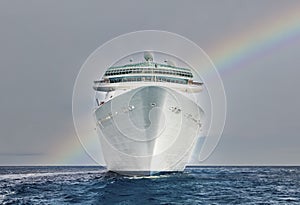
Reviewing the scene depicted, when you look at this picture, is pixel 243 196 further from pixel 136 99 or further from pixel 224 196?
pixel 136 99

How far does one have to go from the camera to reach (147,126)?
4156cm

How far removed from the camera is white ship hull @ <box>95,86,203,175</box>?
137 feet

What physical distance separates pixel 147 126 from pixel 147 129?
306mm

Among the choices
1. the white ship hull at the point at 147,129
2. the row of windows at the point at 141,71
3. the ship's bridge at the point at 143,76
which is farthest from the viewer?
the row of windows at the point at 141,71

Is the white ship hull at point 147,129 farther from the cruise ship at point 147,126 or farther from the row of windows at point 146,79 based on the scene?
the row of windows at point 146,79

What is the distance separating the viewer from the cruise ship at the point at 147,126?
41688mm

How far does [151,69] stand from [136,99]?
31.9 ft

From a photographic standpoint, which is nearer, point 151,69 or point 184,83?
point 151,69

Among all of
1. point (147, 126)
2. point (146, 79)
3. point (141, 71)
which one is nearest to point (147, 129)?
point (147, 126)

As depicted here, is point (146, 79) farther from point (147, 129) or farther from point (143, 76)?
point (147, 129)

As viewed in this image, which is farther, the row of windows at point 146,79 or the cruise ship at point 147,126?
the row of windows at point 146,79

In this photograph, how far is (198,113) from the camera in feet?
163

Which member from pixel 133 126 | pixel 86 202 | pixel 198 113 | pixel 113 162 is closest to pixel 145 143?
pixel 133 126

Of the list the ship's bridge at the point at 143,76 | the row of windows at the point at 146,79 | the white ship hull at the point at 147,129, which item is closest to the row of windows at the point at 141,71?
the ship's bridge at the point at 143,76
